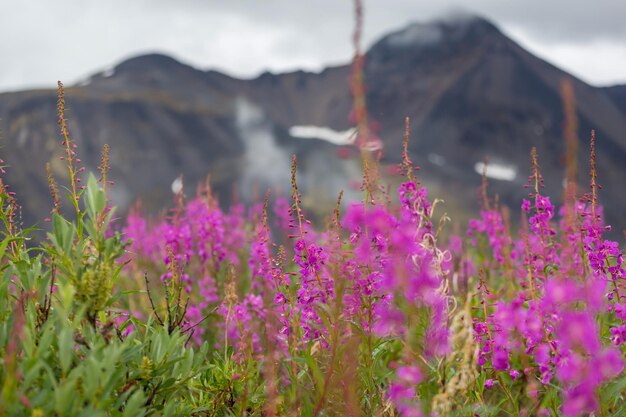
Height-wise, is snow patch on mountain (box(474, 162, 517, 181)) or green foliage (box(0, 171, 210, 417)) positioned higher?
green foliage (box(0, 171, 210, 417))

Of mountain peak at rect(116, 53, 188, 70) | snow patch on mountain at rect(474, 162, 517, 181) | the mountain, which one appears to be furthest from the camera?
mountain peak at rect(116, 53, 188, 70)

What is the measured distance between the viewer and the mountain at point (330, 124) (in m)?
98.0

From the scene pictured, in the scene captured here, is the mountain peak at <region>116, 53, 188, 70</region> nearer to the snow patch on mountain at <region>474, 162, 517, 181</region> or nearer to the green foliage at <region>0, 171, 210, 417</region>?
the snow patch on mountain at <region>474, 162, 517, 181</region>

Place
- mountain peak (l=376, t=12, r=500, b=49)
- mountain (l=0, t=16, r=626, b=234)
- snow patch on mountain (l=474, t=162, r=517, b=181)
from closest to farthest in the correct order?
mountain (l=0, t=16, r=626, b=234), snow patch on mountain (l=474, t=162, r=517, b=181), mountain peak (l=376, t=12, r=500, b=49)

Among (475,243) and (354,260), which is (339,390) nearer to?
(354,260)

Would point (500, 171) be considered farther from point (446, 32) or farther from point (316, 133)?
point (446, 32)

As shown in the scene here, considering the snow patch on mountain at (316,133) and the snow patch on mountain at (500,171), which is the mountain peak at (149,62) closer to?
the snow patch on mountain at (316,133)

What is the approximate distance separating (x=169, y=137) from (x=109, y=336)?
120 metres

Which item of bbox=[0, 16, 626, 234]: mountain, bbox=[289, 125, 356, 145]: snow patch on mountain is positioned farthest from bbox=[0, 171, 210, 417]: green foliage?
bbox=[289, 125, 356, 145]: snow patch on mountain

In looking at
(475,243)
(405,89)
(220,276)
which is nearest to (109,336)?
(220,276)

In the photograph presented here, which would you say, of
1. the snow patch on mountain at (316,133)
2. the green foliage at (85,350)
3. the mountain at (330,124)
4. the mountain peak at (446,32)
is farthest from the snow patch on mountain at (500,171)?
the green foliage at (85,350)

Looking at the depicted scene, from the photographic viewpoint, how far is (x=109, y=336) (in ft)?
8.89

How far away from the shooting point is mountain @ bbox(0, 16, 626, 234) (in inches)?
3858

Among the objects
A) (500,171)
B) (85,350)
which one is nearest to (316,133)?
(500,171)
